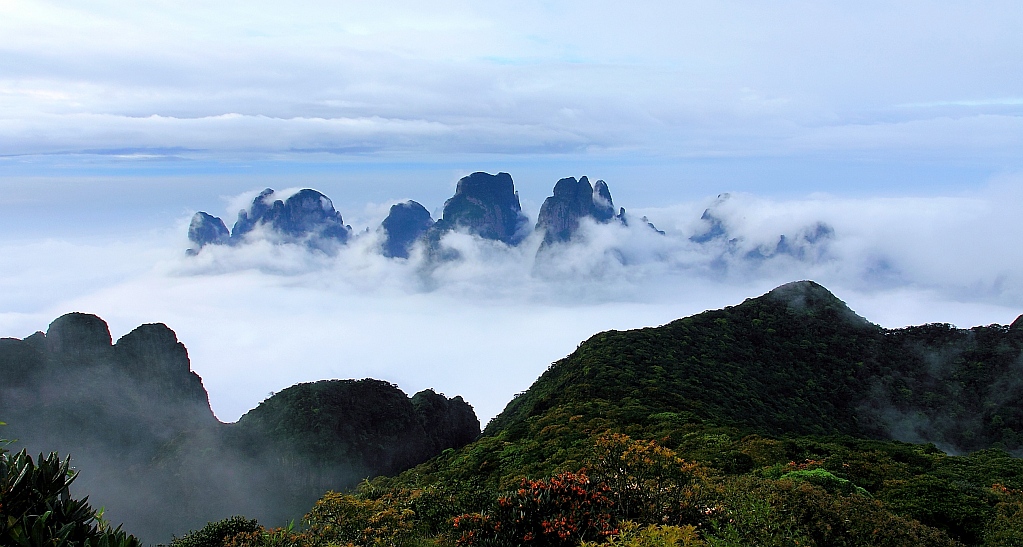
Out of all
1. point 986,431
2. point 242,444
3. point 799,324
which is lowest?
point 242,444

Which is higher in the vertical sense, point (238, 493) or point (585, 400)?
point (585, 400)

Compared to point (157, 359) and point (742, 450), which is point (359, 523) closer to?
point (742, 450)

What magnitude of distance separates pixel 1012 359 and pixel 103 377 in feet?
295

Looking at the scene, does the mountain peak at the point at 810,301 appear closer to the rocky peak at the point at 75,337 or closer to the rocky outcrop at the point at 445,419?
the rocky outcrop at the point at 445,419

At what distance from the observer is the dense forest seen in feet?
38.5

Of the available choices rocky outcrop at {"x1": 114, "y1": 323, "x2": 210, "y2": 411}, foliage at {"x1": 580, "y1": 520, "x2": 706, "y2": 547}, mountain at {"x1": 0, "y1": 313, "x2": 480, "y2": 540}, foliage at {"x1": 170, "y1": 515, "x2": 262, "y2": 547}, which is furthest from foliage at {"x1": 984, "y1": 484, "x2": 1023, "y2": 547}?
rocky outcrop at {"x1": 114, "y1": 323, "x2": 210, "y2": 411}

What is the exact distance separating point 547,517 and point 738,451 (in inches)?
483

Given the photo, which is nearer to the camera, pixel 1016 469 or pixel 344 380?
pixel 1016 469

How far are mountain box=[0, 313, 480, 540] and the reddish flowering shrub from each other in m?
42.0

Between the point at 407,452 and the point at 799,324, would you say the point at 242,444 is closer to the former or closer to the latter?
the point at 407,452

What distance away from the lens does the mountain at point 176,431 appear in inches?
2004

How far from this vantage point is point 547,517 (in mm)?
11680

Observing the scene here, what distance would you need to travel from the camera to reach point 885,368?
4603cm

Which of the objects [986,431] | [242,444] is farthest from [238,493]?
[986,431]
